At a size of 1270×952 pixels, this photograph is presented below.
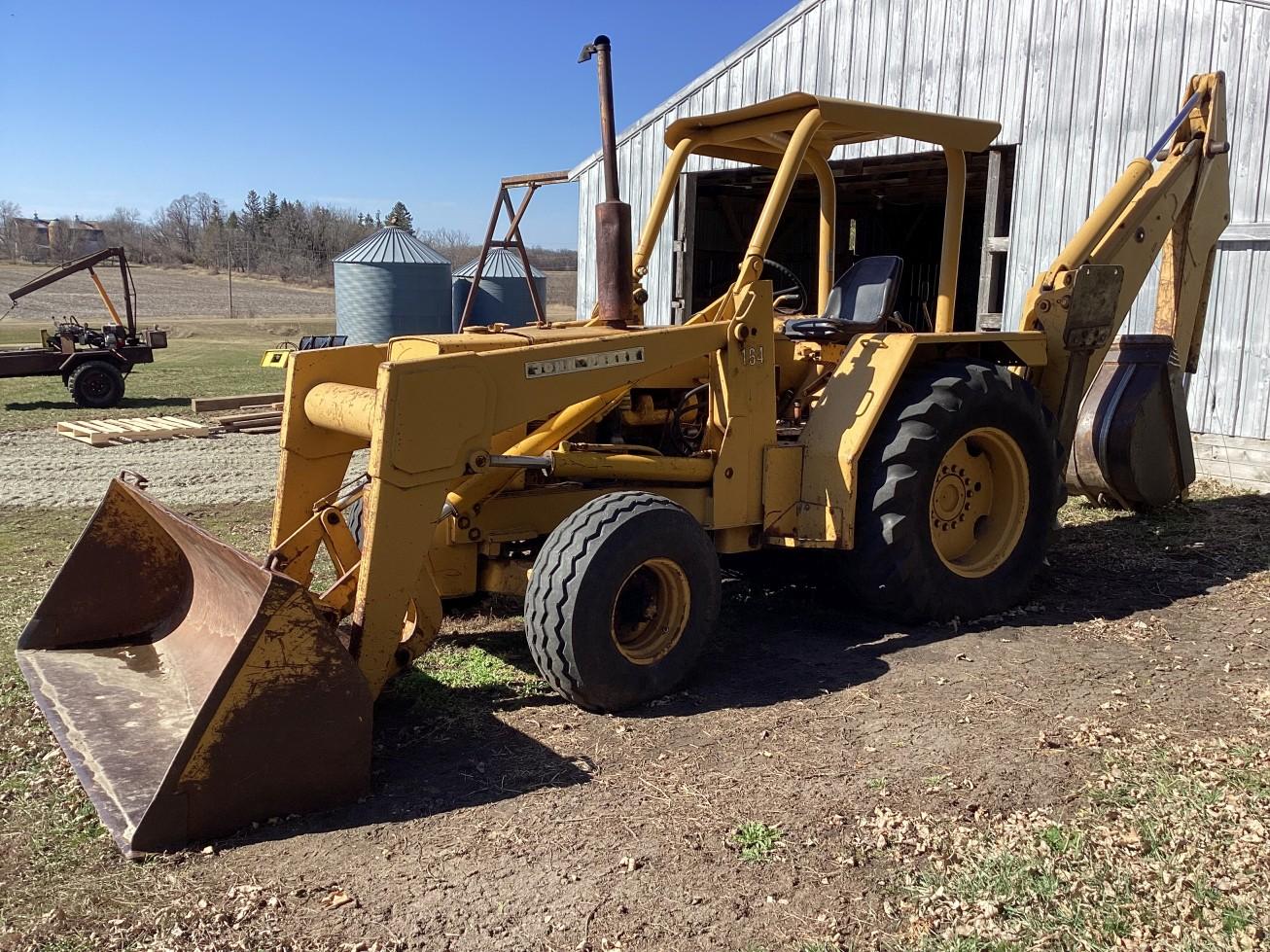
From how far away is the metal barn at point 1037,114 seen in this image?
887 centimetres

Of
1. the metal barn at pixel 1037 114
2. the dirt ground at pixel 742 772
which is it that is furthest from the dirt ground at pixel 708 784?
the metal barn at pixel 1037 114

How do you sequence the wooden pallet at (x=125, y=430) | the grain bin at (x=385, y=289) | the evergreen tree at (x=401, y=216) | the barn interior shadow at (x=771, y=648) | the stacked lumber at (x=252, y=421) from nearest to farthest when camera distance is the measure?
1. the barn interior shadow at (x=771, y=648)
2. the wooden pallet at (x=125, y=430)
3. the stacked lumber at (x=252, y=421)
4. the grain bin at (x=385, y=289)
5. the evergreen tree at (x=401, y=216)

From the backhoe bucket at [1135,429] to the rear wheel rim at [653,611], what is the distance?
14.4 ft

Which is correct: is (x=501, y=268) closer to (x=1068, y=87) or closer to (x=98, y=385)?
(x=98, y=385)

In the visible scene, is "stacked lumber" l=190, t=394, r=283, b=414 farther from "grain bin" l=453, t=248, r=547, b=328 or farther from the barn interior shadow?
"grain bin" l=453, t=248, r=547, b=328

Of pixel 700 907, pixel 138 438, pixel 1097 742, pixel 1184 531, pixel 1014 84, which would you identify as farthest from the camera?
pixel 138 438

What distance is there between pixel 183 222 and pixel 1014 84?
66033 mm

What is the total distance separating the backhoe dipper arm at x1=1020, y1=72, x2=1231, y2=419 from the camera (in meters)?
6.38

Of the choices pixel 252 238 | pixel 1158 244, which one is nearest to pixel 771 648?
pixel 1158 244

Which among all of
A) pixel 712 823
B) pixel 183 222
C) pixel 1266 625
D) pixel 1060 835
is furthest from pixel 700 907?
pixel 183 222

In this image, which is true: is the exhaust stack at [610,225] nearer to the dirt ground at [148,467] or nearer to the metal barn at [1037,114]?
the dirt ground at [148,467]

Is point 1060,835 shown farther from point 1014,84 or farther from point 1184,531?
point 1014,84

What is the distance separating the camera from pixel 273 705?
11.5 ft

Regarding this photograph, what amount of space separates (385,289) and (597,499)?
2290cm
